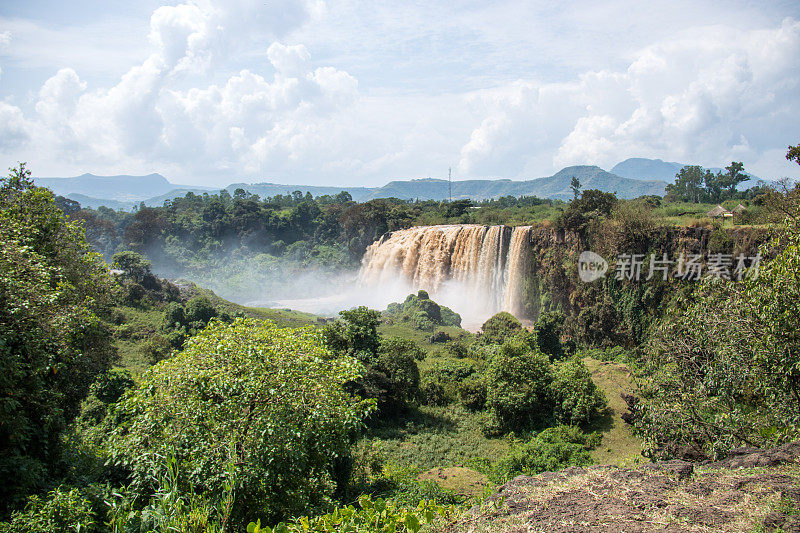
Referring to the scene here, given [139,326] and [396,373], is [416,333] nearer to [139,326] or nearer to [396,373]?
[396,373]

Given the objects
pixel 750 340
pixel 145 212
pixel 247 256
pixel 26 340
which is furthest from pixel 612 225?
pixel 145 212

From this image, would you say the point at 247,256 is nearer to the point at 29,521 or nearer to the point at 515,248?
the point at 515,248

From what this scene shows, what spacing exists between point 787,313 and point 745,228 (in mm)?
16753

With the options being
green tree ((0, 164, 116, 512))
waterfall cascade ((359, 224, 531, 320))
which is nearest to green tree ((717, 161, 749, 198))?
waterfall cascade ((359, 224, 531, 320))

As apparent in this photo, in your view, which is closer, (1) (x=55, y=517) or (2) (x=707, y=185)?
(1) (x=55, y=517)

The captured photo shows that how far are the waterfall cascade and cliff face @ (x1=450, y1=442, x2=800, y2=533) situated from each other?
27.7 metres

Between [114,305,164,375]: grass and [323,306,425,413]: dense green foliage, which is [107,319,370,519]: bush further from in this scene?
[114,305,164,375]: grass

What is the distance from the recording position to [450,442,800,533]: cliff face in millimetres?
4863

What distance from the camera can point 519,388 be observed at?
16375mm

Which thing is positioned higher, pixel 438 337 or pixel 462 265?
pixel 462 265

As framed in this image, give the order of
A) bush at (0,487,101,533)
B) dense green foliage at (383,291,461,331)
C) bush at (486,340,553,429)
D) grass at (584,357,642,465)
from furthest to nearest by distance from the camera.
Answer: dense green foliage at (383,291,461,331)
bush at (486,340,553,429)
grass at (584,357,642,465)
bush at (0,487,101,533)

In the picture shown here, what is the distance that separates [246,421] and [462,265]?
104 feet

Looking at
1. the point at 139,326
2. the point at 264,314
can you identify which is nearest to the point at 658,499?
the point at 139,326

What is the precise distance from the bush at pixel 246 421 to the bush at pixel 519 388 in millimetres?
9432
